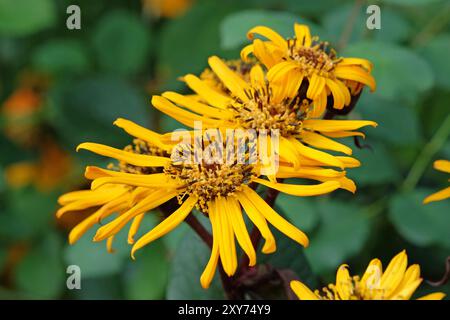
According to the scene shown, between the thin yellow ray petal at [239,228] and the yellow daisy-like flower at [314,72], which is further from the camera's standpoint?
the yellow daisy-like flower at [314,72]

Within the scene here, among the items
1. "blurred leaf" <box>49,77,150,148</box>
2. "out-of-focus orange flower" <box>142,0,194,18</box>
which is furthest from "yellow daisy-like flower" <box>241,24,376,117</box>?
"out-of-focus orange flower" <box>142,0,194,18</box>

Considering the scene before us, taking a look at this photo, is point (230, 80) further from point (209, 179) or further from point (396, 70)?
point (396, 70)

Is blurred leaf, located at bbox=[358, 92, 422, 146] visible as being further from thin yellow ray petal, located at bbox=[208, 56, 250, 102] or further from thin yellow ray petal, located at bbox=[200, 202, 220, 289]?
thin yellow ray petal, located at bbox=[200, 202, 220, 289]

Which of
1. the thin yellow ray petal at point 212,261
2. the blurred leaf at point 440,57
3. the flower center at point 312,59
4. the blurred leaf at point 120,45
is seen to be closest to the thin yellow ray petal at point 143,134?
the thin yellow ray petal at point 212,261

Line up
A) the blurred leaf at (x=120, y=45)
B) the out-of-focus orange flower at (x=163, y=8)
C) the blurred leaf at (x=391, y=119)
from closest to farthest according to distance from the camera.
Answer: the blurred leaf at (x=391, y=119), the blurred leaf at (x=120, y=45), the out-of-focus orange flower at (x=163, y=8)

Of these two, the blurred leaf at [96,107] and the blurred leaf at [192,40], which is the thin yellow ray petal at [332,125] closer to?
the blurred leaf at [192,40]

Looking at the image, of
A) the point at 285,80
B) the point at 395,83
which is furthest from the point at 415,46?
the point at 285,80
